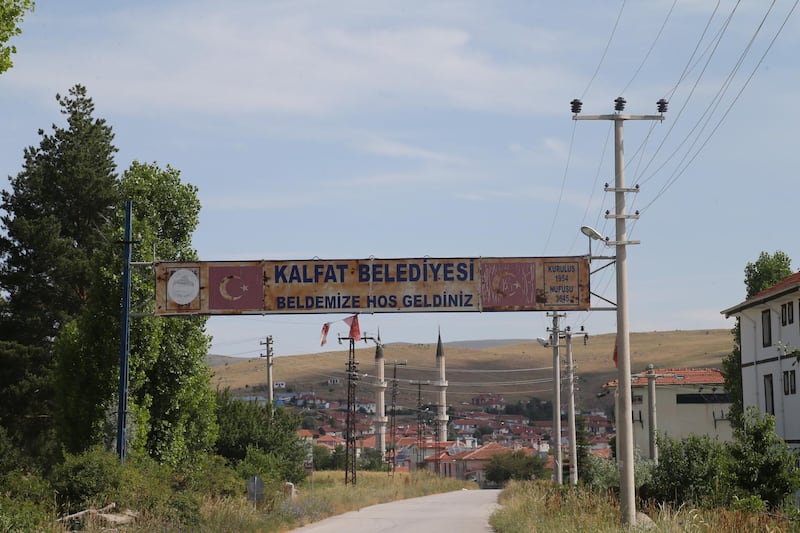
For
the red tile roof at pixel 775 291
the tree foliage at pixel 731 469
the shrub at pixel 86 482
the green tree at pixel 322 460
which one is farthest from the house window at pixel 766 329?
the green tree at pixel 322 460

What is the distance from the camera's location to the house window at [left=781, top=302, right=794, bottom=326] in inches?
1740

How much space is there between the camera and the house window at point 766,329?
156 ft

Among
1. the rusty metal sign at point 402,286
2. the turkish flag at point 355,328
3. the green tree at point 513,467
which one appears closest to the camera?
the rusty metal sign at point 402,286

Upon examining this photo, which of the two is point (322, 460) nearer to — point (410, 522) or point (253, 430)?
point (253, 430)

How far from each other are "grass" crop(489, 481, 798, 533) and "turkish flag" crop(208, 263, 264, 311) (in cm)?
884

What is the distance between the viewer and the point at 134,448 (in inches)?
1334

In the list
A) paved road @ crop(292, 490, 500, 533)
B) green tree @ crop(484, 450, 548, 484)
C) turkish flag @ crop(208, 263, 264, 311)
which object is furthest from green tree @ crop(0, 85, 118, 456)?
green tree @ crop(484, 450, 548, 484)

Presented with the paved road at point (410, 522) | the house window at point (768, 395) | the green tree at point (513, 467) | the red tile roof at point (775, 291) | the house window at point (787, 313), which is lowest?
the green tree at point (513, 467)

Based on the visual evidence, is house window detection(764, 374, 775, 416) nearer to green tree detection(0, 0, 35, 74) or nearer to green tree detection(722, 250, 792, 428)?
green tree detection(722, 250, 792, 428)

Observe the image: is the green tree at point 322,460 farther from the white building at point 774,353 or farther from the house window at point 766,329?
the house window at point 766,329

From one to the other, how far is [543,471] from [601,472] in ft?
246

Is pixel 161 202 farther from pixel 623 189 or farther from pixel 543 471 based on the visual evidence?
pixel 543 471

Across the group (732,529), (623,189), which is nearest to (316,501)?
(623,189)

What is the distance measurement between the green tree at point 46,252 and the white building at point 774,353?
29437mm
